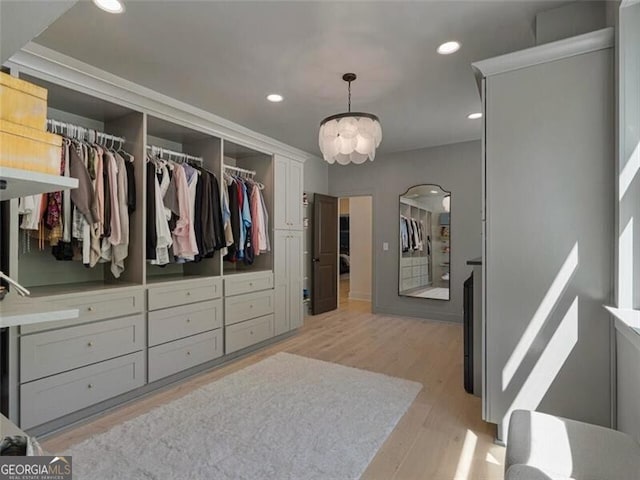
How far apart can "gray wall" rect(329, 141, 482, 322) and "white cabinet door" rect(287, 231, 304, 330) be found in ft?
5.49

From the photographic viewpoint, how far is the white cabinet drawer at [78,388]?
2025mm

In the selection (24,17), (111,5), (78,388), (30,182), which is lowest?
(78,388)

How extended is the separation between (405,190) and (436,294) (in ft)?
5.55

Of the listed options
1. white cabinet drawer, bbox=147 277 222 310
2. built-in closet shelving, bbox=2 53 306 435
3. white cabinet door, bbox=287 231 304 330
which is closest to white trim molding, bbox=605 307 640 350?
built-in closet shelving, bbox=2 53 306 435

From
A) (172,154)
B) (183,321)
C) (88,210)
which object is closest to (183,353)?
(183,321)

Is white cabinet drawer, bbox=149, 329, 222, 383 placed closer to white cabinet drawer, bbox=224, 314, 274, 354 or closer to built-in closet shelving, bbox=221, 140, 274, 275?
white cabinet drawer, bbox=224, 314, 274, 354

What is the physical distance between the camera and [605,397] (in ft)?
5.77

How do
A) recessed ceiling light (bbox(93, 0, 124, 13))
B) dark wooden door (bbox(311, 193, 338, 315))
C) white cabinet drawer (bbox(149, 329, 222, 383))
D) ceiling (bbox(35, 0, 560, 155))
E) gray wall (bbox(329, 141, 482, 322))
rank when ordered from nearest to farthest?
1. recessed ceiling light (bbox(93, 0, 124, 13))
2. ceiling (bbox(35, 0, 560, 155))
3. white cabinet drawer (bbox(149, 329, 222, 383))
4. gray wall (bbox(329, 141, 482, 322))
5. dark wooden door (bbox(311, 193, 338, 315))

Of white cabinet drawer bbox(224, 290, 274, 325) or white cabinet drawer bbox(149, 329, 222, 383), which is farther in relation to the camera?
white cabinet drawer bbox(224, 290, 274, 325)

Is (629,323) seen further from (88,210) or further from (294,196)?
(294,196)

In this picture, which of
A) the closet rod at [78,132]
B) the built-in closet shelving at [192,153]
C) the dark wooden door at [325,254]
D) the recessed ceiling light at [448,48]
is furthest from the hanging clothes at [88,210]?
the dark wooden door at [325,254]

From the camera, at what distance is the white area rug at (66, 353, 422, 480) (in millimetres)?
1739

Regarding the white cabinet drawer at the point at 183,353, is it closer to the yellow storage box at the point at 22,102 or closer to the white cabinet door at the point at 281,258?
the white cabinet door at the point at 281,258

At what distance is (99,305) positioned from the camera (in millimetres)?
Result: 2332
